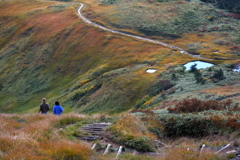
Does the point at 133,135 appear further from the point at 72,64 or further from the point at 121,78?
the point at 72,64

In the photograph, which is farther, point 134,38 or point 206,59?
point 134,38

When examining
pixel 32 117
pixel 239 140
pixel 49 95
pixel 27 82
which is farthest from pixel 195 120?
pixel 27 82

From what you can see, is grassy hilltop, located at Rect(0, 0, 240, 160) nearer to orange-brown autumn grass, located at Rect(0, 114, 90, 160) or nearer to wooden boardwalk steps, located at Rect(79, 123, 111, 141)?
orange-brown autumn grass, located at Rect(0, 114, 90, 160)

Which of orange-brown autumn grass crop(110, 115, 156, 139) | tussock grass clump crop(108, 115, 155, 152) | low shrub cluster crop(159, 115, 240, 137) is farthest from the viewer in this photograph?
low shrub cluster crop(159, 115, 240, 137)

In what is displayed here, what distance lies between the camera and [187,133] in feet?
48.7

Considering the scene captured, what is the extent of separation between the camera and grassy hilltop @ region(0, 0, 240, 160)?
12086 millimetres

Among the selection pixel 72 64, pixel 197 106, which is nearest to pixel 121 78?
pixel 72 64

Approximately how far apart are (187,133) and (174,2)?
9189 centimetres

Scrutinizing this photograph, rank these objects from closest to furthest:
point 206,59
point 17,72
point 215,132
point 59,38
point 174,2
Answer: point 215,132 → point 206,59 → point 17,72 → point 59,38 → point 174,2

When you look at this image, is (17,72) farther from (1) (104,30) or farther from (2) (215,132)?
(2) (215,132)

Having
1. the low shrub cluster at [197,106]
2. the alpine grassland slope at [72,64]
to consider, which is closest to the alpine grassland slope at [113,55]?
the alpine grassland slope at [72,64]

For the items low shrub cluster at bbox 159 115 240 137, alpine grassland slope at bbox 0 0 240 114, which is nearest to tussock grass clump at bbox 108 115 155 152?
low shrub cluster at bbox 159 115 240 137

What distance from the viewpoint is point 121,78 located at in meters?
48.4

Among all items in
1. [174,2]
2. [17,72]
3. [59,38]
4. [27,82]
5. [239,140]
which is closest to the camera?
[239,140]
